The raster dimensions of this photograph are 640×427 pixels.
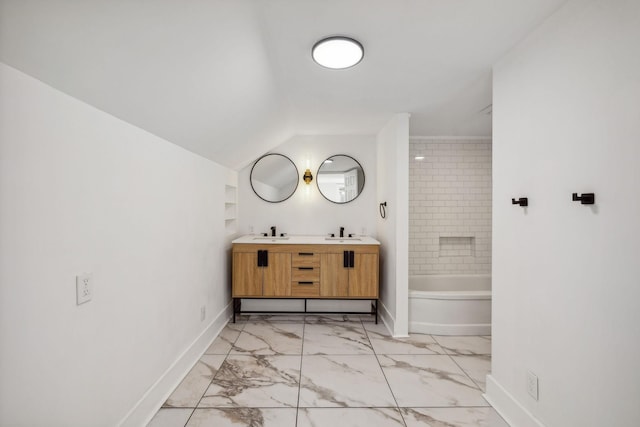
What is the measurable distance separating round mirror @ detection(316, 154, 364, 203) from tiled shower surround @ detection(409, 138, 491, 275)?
2.42ft

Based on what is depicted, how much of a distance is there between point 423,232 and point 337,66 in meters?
2.82

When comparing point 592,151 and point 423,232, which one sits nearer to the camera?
point 592,151

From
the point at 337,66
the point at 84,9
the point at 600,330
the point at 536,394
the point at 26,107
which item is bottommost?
the point at 536,394

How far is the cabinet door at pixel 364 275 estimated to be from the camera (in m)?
3.57

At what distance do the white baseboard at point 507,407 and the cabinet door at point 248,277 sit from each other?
Answer: 7.62 feet

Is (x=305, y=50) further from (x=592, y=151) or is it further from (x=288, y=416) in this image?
(x=288, y=416)

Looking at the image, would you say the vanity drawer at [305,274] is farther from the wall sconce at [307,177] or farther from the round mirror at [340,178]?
the wall sconce at [307,177]

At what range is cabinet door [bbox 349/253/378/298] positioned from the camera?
11.7ft

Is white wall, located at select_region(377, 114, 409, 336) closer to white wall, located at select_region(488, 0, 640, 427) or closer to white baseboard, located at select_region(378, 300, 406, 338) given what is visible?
white baseboard, located at select_region(378, 300, 406, 338)

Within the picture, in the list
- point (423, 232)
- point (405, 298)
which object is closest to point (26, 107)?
point (405, 298)

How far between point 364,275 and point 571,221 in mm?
2285

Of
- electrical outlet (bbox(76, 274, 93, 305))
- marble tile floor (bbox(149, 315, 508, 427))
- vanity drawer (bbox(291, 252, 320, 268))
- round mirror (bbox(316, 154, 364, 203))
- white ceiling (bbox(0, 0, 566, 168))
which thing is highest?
white ceiling (bbox(0, 0, 566, 168))

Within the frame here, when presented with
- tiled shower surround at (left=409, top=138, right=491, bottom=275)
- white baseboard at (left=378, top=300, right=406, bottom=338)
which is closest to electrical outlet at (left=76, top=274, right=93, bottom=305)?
white baseboard at (left=378, top=300, right=406, bottom=338)

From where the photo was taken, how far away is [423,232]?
4.28 metres
